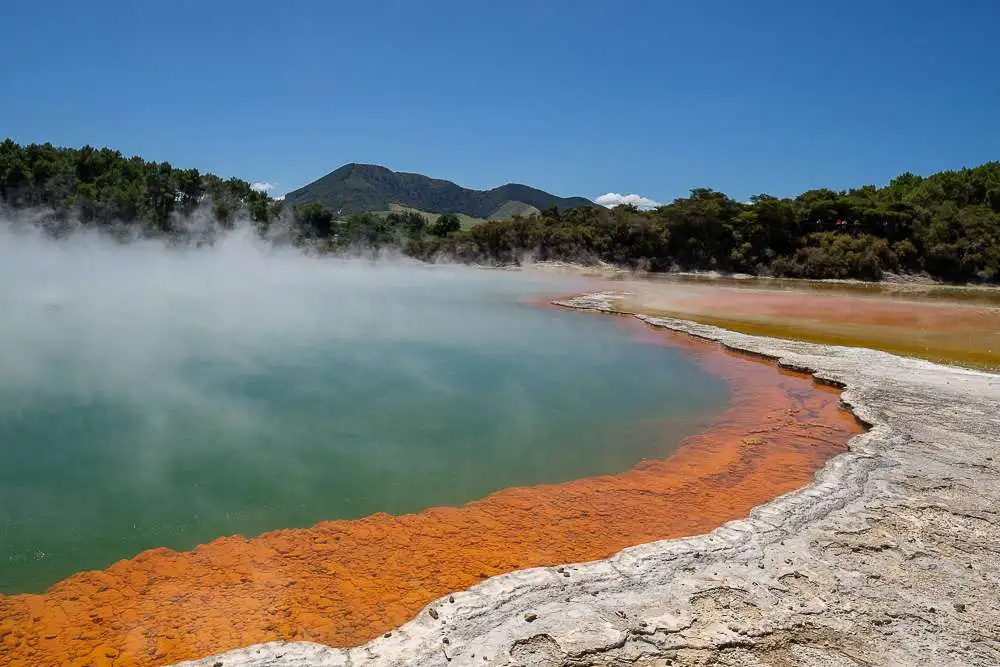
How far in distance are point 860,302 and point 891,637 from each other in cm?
2363

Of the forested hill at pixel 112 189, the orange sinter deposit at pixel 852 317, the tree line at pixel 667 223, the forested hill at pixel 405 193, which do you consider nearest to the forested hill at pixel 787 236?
the tree line at pixel 667 223

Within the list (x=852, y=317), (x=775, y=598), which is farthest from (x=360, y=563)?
(x=852, y=317)

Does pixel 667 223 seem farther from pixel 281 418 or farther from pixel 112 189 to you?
pixel 281 418

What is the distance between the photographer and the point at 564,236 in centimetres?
4628

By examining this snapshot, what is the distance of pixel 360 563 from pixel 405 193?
7522 inches

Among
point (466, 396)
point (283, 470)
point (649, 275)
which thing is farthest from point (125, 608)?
point (649, 275)

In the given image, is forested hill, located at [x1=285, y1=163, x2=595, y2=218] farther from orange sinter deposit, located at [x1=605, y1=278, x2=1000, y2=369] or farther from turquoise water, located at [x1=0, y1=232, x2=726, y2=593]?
turquoise water, located at [x1=0, y1=232, x2=726, y2=593]

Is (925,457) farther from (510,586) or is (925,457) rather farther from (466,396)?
(466,396)

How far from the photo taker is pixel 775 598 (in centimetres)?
341

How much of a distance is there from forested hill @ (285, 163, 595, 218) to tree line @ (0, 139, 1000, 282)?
351ft

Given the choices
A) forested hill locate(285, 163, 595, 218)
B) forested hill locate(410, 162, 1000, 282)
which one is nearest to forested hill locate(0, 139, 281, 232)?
forested hill locate(410, 162, 1000, 282)

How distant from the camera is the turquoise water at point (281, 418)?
4.95 metres

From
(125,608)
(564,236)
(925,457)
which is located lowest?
(125,608)

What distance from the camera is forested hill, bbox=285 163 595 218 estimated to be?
6409 inches
